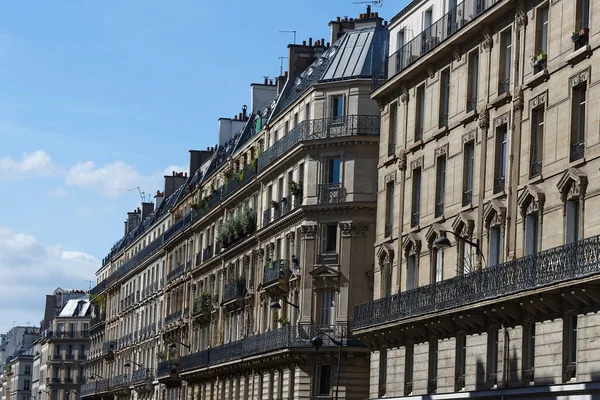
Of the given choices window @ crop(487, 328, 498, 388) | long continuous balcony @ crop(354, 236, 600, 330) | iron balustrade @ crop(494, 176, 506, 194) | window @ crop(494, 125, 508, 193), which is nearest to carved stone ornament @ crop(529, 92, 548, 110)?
window @ crop(494, 125, 508, 193)

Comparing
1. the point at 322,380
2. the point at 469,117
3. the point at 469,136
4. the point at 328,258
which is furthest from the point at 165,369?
the point at 469,117

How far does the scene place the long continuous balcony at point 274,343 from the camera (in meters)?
57.5

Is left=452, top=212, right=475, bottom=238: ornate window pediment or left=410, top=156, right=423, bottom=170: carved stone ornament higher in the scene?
left=410, top=156, right=423, bottom=170: carved stone ornament

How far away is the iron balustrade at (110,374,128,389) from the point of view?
4216 inches

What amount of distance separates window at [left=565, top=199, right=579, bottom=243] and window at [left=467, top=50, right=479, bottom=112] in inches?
301

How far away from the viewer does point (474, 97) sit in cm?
4200

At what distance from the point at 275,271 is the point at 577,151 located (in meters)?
29.6

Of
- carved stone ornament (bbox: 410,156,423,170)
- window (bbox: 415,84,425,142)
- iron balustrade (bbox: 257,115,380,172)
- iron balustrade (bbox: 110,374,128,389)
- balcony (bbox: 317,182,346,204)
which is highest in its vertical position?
iron balustrade (bbox: 257,115,380,172)

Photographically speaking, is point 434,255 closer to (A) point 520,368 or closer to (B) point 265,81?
(A) point 520,368

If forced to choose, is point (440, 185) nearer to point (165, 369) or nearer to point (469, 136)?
point (469, 136)

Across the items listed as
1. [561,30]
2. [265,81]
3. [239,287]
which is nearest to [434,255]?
[561,30]

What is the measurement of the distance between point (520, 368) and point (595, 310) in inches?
187

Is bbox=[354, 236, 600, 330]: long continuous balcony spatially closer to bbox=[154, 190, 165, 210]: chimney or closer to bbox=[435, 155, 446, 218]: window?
bbox=[435, 155, 446, 218]: window

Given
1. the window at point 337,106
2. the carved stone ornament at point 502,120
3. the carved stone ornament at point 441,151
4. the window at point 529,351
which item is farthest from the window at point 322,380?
the window at point 529,351
